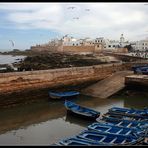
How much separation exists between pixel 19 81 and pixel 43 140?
8992 millimetres

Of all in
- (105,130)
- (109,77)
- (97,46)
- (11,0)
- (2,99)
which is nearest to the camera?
(11,0)

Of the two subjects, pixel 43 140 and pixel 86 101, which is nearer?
pixel 43 140

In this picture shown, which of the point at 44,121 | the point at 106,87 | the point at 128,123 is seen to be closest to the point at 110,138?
the point at 128,123

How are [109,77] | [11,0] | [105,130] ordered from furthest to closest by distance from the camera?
[109,77] → [105,130] → [11,0]

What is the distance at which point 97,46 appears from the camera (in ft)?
240

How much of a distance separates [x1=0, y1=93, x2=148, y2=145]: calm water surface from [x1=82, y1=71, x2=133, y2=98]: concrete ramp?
98 cm

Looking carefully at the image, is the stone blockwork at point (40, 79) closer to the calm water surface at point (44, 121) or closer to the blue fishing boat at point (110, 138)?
the calm water surface at point (44, 121)

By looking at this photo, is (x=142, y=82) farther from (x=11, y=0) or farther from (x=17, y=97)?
(x=11, y=0)

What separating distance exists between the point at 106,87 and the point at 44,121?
929cm

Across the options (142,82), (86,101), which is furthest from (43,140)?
(142,82)

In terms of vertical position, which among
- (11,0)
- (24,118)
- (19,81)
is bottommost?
(24,118)

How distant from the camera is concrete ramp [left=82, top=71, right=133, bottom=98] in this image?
21881 millimetres

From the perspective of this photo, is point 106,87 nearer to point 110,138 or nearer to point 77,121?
point 77,121

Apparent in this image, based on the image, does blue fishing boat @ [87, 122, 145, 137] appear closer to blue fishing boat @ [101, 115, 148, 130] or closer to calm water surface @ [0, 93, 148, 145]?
blue fishing boat @ [101, 115, 148, 130]
